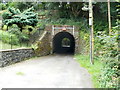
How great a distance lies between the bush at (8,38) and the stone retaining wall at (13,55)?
3.64ft

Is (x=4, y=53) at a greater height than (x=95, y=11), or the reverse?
(x=95, y=11)

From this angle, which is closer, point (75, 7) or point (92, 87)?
point (92, 87)

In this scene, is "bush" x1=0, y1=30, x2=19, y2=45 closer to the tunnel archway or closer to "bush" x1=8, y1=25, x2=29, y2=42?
"bush" x1=8, y1=25, x2=29, y2=42

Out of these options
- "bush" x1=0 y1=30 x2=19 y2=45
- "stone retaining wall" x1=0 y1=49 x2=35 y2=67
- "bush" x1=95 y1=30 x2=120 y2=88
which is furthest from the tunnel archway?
"bush" x1=95 y1=30 x2=120 y2=88

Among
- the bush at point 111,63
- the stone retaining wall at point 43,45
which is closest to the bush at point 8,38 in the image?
the stone retaining wall at point 43,45

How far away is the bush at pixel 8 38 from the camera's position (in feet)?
40.2

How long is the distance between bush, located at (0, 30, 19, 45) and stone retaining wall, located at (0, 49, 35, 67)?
1108 millimetres

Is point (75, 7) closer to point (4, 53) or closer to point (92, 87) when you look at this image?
point (4, 53)

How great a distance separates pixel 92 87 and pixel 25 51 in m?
8.16

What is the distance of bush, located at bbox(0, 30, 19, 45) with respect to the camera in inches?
483

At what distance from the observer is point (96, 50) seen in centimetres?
1397

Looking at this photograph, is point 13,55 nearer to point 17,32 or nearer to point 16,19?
point 17,32

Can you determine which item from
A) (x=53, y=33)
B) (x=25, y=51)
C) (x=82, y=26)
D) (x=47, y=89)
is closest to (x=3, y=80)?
(x=47, y=89)

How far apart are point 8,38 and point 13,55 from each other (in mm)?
2117
